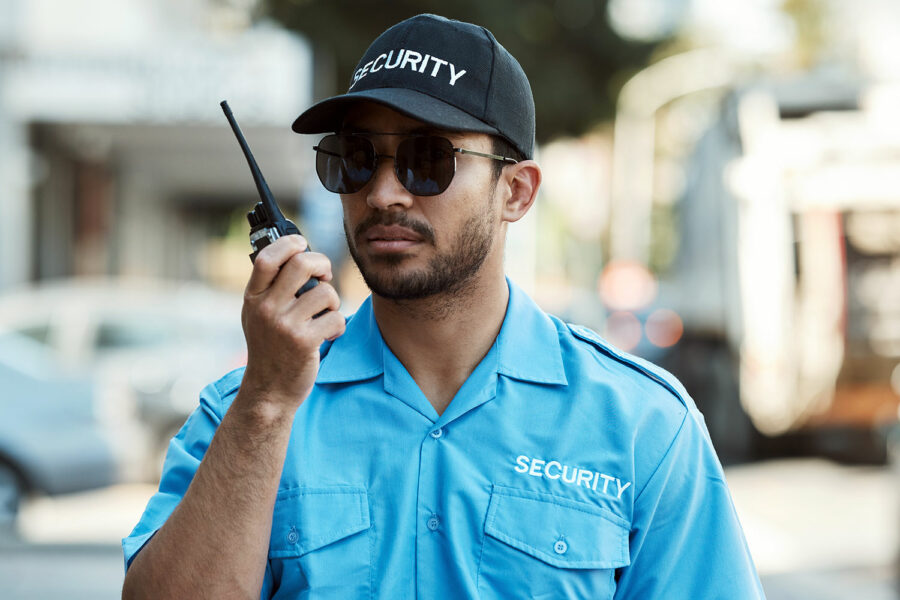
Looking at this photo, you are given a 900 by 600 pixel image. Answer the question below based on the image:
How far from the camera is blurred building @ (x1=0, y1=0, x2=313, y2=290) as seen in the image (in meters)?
14.8

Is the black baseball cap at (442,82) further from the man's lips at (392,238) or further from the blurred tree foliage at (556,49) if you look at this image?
the blurred tree foliage at (556,49)

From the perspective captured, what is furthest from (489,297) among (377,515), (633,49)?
(633,49)

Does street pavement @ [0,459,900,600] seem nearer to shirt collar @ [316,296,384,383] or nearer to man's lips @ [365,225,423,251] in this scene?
shirt collar @ [316,296,384,383]

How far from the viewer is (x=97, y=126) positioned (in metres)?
16.0

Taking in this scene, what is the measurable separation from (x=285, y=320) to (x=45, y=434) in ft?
22.3

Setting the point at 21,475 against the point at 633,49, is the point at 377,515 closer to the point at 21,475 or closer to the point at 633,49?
the point at 21,475

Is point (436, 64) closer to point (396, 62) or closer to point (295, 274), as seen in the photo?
point (396, 62)

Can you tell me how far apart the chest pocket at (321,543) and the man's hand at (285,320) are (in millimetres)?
253

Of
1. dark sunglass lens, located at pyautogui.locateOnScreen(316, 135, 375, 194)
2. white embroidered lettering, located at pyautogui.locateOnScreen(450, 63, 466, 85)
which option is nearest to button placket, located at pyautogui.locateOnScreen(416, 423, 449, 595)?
dark sunglass lens, located at pyautogui.locateOnScreen(316, 135, 375, 194)

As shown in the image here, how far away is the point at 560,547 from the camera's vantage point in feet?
6.91

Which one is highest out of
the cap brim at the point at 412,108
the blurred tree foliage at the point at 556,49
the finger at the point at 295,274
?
the blurred tree foliage at the point at 556,49

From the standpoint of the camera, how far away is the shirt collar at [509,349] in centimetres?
227

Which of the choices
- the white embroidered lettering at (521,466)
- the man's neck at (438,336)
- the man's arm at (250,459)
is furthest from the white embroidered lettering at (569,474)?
the man's arm at (250,459)

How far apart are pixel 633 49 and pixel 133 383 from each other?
44.1ft
